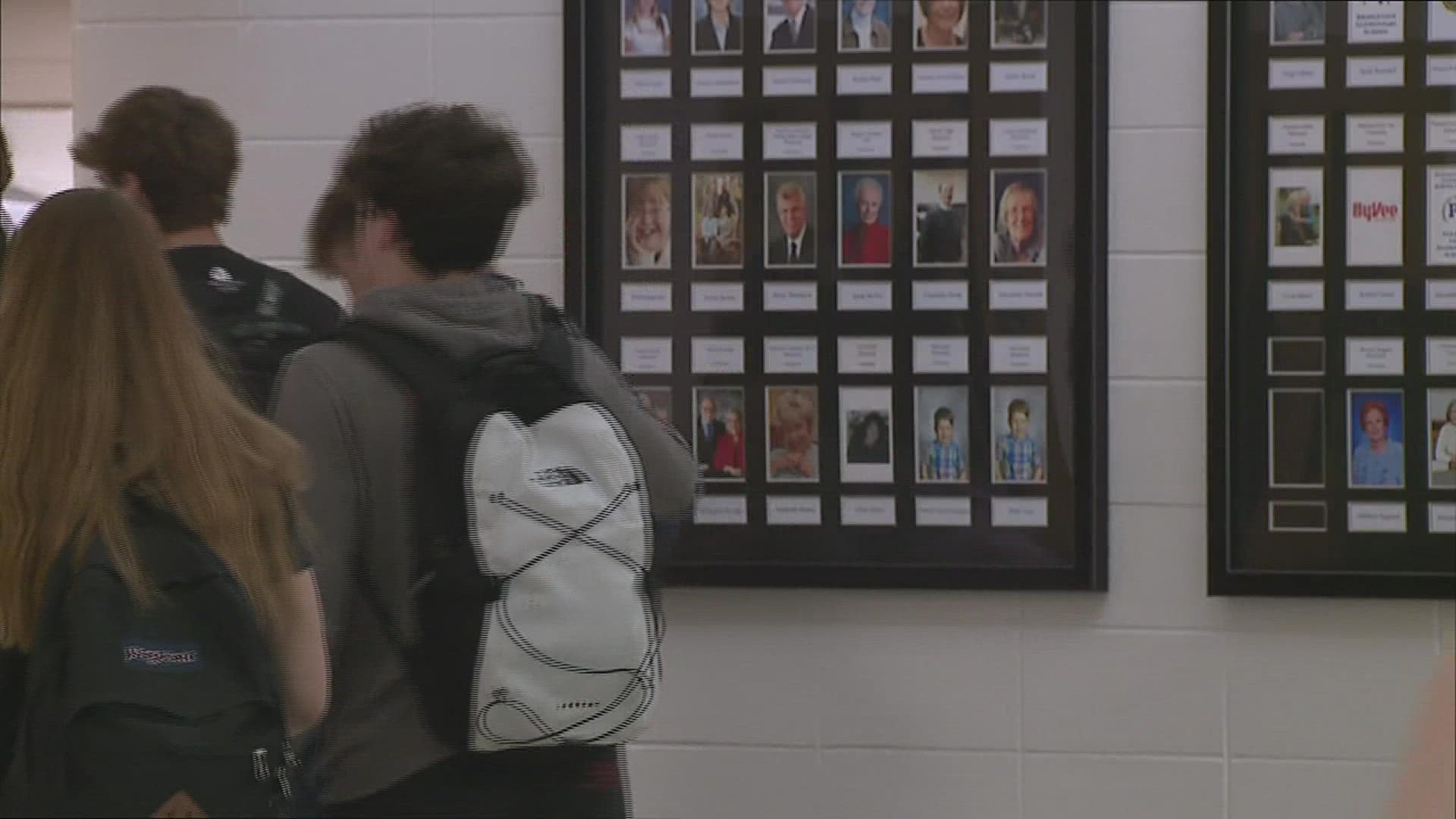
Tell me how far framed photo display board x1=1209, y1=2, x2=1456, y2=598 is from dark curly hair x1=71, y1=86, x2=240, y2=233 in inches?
53.6

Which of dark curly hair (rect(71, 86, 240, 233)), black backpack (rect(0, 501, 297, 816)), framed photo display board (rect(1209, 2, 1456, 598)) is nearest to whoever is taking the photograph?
black backpack (rect(0, 501, 297, 816))

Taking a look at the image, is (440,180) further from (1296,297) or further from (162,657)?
(1296,297)

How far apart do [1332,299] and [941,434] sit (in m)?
0.58

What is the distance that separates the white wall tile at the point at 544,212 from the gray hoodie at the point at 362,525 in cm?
84

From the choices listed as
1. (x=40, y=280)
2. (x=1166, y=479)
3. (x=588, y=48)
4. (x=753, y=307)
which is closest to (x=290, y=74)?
(x=588, y=48)

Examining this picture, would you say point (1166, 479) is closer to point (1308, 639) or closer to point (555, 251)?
point (1308, 639)

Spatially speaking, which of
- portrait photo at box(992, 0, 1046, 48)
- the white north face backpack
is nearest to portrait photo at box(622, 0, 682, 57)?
portrait photo at box(992, 0, 1046, 48)

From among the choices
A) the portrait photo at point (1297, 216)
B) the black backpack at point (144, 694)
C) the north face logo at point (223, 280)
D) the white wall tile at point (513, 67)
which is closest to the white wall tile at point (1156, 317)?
the portrait photo at point (1297, 216)

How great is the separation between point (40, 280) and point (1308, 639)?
5.85ft

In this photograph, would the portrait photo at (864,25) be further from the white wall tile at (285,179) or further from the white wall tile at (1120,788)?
the white wall tile at (1120,788)

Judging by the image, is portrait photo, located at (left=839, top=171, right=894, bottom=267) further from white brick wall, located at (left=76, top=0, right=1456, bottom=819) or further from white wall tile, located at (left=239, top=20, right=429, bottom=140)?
white wall tile, located at (left=239, top=20, right=429, bottom=140)

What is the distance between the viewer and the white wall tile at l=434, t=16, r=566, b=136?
2.45m

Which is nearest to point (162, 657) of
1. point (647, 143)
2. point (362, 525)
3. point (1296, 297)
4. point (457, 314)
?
point (362, 525)

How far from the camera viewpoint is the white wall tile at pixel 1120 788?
2365 mm
